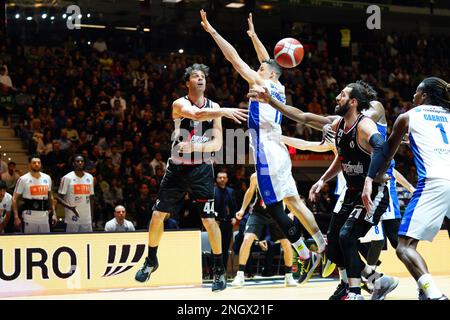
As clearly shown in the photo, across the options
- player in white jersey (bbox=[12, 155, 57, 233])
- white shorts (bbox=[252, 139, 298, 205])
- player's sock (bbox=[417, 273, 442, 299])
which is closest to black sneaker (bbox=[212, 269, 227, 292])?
white shorts (bbox=[252, 139, 298, 205])

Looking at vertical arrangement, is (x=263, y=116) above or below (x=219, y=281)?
above

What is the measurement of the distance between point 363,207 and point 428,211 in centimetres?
90

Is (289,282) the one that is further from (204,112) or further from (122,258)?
(204,112)

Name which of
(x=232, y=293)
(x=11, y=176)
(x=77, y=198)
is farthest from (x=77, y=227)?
(x=232, y=293)

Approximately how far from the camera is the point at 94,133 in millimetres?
16750

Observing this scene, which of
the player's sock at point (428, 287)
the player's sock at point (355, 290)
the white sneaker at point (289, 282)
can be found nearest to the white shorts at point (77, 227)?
the white sneaker at point (289, 282)

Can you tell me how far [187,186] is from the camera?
8500 millimetres

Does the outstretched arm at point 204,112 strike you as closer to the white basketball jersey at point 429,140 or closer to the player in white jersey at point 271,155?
the player in white jersey at point 271,155

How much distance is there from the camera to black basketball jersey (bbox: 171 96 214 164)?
330 inches

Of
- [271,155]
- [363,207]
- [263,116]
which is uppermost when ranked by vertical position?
[263,116]

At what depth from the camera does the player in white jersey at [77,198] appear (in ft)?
42.1
